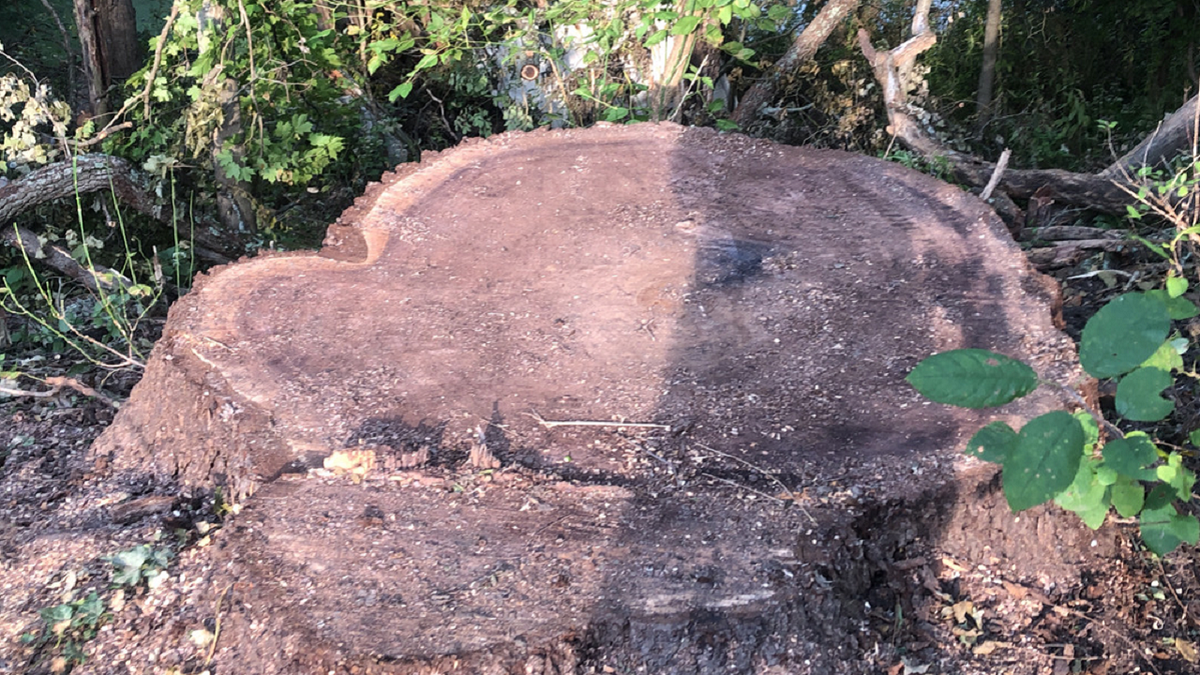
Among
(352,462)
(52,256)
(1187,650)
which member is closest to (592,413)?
(352,462)

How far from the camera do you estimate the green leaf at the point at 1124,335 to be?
143 centimetres

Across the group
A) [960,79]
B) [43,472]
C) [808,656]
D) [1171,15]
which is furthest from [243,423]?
[1171,15]

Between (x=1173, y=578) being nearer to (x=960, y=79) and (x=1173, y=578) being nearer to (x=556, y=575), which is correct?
(x=556, y=575)

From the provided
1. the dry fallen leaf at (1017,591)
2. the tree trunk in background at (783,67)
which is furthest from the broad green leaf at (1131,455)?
the tree trunk in background at (783,67)

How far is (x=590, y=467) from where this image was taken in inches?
68.0

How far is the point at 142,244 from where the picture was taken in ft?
12.7

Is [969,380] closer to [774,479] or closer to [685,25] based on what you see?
[774,479]

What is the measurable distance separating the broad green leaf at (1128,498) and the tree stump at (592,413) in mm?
218

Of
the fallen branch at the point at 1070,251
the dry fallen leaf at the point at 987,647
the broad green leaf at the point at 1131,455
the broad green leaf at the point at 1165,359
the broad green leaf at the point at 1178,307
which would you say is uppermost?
the broad green leaf at the point at 1178,307

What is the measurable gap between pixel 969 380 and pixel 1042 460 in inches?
6.5

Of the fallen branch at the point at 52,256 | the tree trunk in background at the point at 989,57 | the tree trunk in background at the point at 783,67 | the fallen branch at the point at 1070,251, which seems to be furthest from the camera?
the tree trunk in background at the point at 989,57

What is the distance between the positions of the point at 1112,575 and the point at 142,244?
12.5 ft

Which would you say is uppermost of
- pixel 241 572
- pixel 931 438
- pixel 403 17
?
pixel 403 17

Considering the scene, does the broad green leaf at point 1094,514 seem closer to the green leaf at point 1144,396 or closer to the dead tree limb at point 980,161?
the green leaf at point 1144,396
